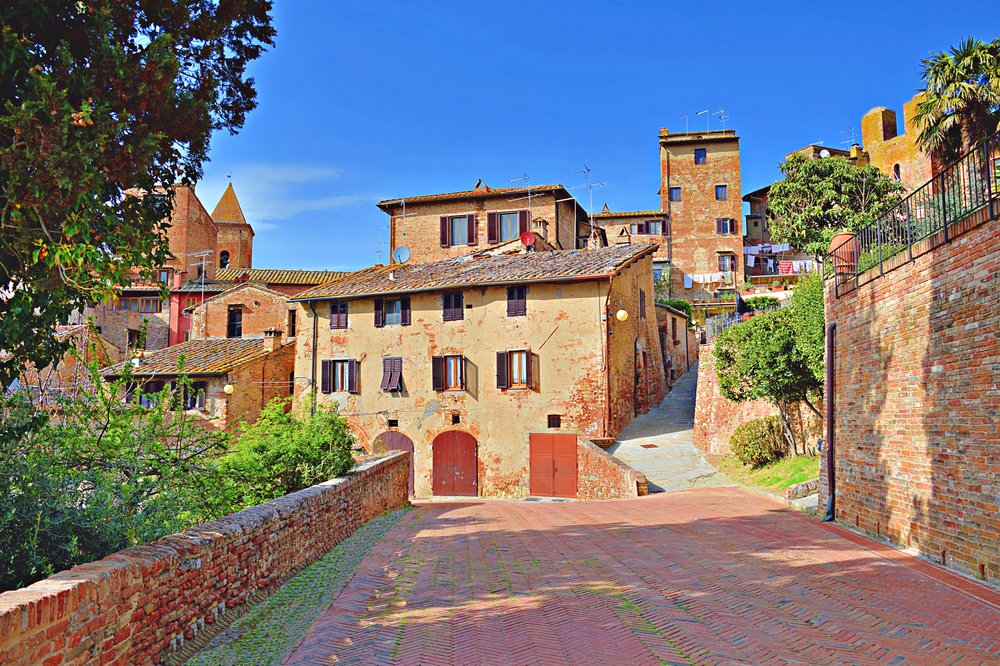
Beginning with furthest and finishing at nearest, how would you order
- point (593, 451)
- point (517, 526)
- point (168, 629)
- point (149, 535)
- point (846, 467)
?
point (593, 451)
point (517, 526)
point (846, 467)
point (149, 535)
point (168, 629)

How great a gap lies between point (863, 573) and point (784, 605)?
2.02m

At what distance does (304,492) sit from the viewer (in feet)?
35.4

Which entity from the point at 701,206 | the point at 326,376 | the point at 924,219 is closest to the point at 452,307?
the point at 326,376

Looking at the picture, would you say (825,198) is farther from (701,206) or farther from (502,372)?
(502,372)

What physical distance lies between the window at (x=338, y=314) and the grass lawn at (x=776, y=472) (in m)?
16.4

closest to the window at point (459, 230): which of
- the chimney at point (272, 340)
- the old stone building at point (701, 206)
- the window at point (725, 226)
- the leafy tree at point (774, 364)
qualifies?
the chimney at point (272, 340)

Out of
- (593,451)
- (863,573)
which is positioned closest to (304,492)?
(863,573)

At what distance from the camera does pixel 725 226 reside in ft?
171

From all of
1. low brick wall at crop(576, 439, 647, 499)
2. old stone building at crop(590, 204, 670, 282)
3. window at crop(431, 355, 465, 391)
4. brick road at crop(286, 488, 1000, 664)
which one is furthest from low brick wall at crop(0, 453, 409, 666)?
old stone building at crop(590, 204, 670, 282)

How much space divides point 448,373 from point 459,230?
1365 cm

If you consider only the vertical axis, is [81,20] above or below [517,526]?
above

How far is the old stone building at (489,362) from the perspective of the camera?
25875mm

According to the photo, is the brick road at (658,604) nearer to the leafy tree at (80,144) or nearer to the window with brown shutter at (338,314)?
the leafy tree at (80,144)

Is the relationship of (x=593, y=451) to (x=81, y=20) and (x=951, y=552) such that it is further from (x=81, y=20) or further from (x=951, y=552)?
(x=81, y=20)
